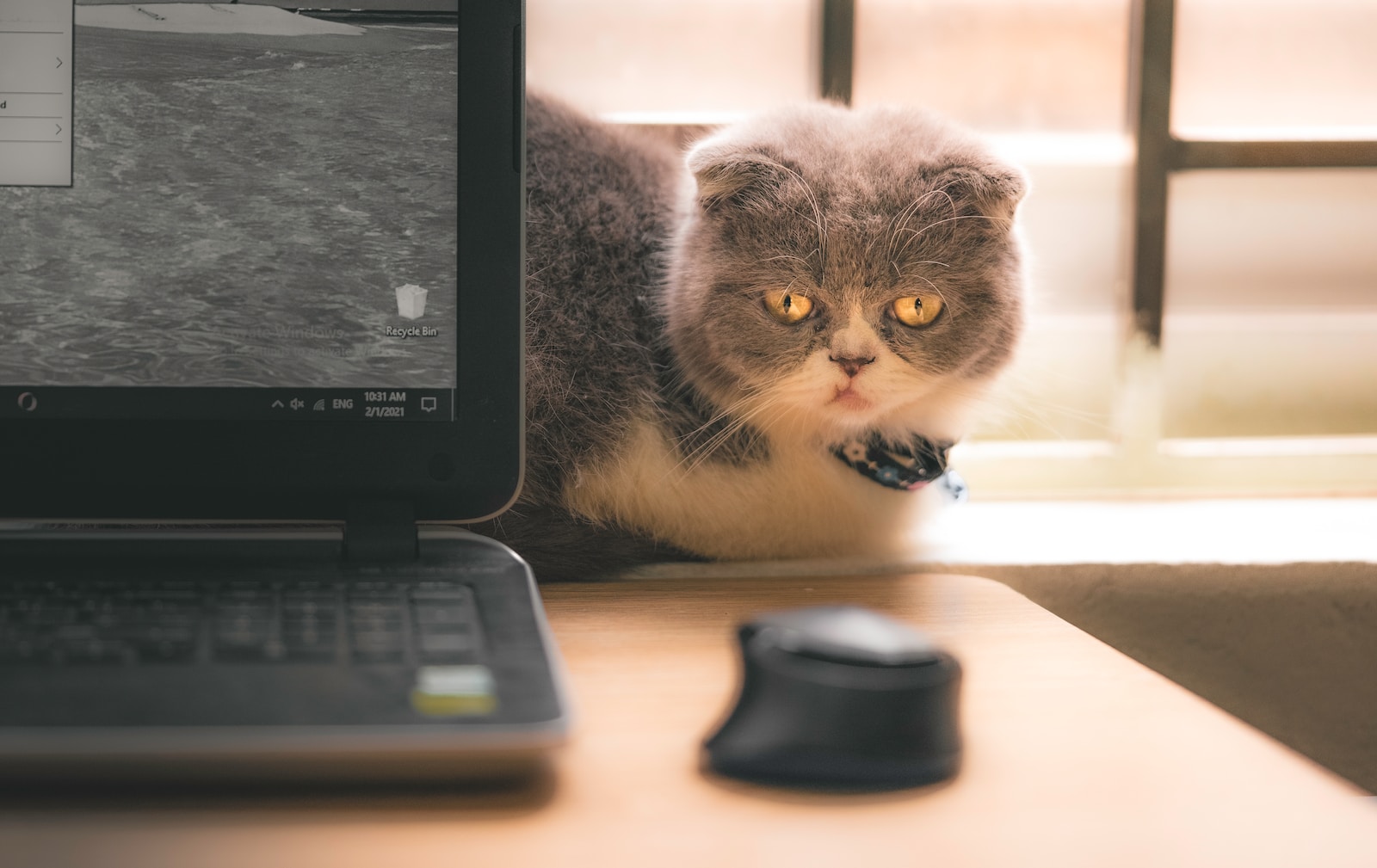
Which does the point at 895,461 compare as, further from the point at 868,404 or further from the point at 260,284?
the point at 260,284

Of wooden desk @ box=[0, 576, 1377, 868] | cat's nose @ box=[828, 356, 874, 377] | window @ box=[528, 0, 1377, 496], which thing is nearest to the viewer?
wooden desk @ box=[0, 576, 1377, 868]

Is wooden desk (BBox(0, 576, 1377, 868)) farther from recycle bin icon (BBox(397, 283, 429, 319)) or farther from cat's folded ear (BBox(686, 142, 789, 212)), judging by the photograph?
cat's folded ear (BBox(686, 142, 789, 212))

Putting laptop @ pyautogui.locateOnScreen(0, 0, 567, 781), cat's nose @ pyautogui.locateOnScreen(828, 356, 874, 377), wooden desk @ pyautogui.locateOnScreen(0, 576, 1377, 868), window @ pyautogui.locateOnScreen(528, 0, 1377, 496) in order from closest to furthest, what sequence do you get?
wooden desk @ pyautogui.locateOnScreen(0, 576, 1377, 868), laptop @ pyautogui.locateOnScreen(0, 0, 567, 781), cat's nose @ pyautogui.locateOnScreen(828, 356, 874, 377), window @ pyautogui.locateOnScreen(528, 0, 1377, 496)

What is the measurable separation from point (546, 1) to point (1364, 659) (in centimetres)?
124

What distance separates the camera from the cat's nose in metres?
0.97

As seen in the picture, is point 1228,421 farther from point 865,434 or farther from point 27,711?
point 27,711

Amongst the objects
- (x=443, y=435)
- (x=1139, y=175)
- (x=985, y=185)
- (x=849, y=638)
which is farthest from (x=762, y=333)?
(x=1139, y=175)

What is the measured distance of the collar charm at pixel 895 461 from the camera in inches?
40.3

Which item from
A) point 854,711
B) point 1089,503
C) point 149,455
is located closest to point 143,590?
point 149,455

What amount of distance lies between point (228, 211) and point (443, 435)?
0.63 feet

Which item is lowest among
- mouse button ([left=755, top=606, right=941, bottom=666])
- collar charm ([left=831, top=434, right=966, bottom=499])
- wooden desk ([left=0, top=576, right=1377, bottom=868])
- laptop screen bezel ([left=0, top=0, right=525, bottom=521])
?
wooden desk ([left=0, top=576, right=1377, bottom=868])

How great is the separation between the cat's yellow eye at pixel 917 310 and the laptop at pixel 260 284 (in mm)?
458

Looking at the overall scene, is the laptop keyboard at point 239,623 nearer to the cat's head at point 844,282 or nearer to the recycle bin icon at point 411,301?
the recycle bin icon at point 411,301

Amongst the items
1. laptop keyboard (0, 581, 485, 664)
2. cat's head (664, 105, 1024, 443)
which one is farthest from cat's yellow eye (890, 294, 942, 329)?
laptop keyboard (0, 581, 485, 664)
